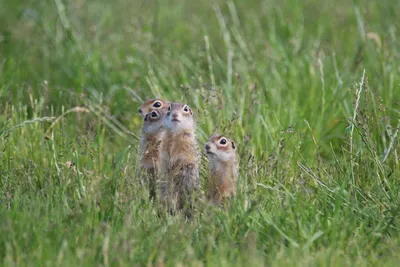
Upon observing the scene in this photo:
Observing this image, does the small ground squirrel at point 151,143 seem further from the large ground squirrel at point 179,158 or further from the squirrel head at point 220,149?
the squirrel head at point 220,149

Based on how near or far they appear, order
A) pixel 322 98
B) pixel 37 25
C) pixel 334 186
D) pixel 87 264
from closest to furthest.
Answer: pixel 87 264 < pixel 334 186 < pixel 322 98 < pixel 37 25

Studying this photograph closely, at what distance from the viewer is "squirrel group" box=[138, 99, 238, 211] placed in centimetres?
Answer: 554

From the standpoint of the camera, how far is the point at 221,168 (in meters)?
5.58

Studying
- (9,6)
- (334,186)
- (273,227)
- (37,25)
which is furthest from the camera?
(9,6)

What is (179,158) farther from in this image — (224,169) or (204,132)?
(204,132)

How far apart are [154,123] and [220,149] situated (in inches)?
22.0

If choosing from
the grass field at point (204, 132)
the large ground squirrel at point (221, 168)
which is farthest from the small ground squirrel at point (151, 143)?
the large ground squirrel at point (221, 168)

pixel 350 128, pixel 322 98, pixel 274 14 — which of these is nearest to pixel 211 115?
pixel 322 98

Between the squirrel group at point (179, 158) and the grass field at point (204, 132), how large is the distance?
0.52 ft

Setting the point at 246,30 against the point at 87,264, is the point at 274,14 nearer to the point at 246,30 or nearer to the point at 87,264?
the point at 246,30

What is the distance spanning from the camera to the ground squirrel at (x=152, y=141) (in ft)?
18.7

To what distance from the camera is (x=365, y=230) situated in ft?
16.5

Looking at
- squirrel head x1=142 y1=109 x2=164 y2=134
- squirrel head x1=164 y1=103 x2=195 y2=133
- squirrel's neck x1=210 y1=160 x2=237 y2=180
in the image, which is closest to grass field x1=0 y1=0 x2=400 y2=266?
squirrel's neck x1=210 y1=160 x2=237 y2=180

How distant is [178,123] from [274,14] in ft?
15.0
